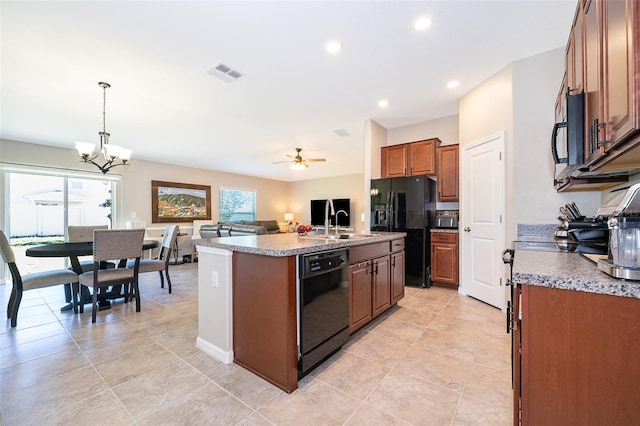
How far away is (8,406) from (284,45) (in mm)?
3223

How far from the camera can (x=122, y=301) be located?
3617mm

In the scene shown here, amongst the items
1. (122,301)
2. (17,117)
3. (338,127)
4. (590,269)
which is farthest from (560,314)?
(17,117)

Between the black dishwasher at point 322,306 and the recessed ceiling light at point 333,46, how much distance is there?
6.18 feet

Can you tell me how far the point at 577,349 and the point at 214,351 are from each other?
2229 millimetres

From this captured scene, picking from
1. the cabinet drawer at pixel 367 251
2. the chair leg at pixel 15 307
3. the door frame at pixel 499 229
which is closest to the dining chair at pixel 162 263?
the chair leg at pixel 15 307

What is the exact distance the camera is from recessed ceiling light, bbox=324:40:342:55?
2.39 meters

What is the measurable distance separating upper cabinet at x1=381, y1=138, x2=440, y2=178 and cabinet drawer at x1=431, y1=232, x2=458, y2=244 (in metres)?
1.00

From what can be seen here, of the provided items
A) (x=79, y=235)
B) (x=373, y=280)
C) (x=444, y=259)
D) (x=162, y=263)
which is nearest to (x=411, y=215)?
(x=444, y=259)

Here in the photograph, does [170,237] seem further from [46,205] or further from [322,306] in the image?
[322,306]

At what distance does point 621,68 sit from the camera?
92 cm

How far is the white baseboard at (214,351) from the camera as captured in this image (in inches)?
80.1

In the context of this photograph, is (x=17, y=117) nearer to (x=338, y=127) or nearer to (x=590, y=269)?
(x=338, y=127)

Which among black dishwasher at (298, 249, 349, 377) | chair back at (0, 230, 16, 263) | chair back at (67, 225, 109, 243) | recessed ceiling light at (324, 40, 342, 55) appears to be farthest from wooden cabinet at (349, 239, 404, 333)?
chair back at (67, 225, 109, 243)

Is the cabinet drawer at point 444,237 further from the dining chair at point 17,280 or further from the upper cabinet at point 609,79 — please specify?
the dining chair at point 17,280
